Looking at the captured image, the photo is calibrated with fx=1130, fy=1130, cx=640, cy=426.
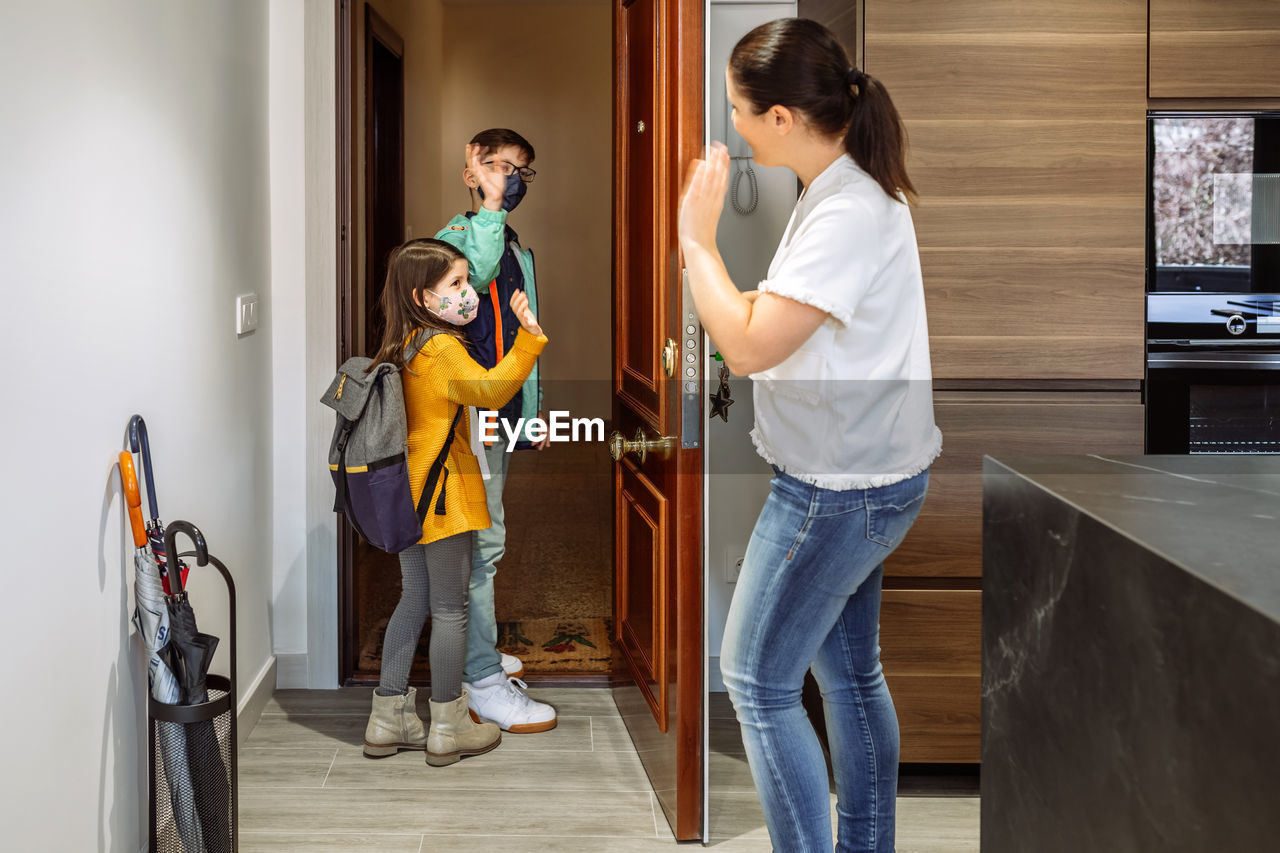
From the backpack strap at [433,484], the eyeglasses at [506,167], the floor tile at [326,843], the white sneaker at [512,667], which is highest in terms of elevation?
the eyeglasses at [506,167]

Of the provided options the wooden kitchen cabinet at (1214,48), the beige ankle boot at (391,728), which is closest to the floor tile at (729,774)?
the beige ankle boot at (391,728)

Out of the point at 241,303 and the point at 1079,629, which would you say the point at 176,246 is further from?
the point at 1079,629

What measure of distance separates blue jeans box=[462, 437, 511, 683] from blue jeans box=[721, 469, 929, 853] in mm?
1233

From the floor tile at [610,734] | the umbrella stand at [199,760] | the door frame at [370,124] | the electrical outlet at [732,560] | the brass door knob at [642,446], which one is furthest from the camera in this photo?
the door frame at [370,124]

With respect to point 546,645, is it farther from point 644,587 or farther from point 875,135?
point 875,135

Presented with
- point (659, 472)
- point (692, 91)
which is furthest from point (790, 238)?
point (659, 472)

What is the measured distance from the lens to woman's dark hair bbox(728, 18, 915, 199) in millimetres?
1602

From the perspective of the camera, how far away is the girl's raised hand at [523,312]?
8.10 ft

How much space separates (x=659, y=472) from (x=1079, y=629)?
129 centimetres

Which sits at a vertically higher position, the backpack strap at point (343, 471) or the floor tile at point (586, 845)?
the backpack strap at point (343, 471)

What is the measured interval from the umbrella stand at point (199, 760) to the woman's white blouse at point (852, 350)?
100 cm

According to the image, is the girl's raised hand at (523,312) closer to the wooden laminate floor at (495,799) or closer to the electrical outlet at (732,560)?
the electrical outlet at (732,560)

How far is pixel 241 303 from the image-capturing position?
268 cm

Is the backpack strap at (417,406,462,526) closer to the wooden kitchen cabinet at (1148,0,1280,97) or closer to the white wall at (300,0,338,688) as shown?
the white wall at (300,0,338,688)
